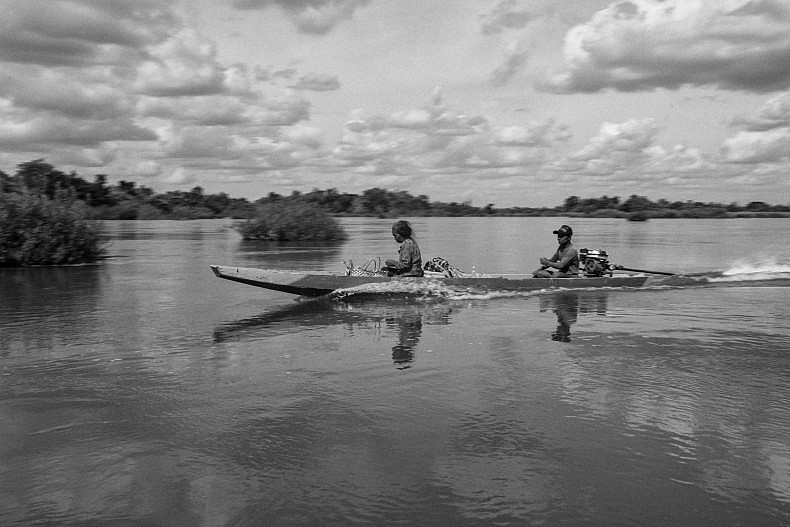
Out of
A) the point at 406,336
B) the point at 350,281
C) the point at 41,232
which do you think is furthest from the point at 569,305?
the point at 41,232

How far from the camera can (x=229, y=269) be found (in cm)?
1709

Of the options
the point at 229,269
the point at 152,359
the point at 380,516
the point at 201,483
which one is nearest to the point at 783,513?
the point at 380,516

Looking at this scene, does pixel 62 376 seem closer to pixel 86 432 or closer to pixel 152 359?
pixel 152 359

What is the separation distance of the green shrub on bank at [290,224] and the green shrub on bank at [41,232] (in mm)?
20708

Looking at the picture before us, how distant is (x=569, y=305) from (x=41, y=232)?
23.0 metres

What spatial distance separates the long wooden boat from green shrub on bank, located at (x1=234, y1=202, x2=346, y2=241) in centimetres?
3329

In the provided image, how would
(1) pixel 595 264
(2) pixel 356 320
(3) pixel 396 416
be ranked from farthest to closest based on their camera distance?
(1) pixel 595 264, (2) pixel 356 320, (3) pixel 396 416

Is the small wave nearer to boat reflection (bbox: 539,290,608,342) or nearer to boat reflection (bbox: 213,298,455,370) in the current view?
boat reflection (bbox: 539,290,608,342)

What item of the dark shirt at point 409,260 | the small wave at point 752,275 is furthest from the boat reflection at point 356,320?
the small wave at point 752,275

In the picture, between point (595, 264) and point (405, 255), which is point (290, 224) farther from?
point (595, 264)

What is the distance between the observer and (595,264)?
18.9 meters

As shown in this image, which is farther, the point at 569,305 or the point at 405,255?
the point at 569,305

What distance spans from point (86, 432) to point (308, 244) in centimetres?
4025

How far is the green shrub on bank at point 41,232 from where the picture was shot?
28.4 metres
